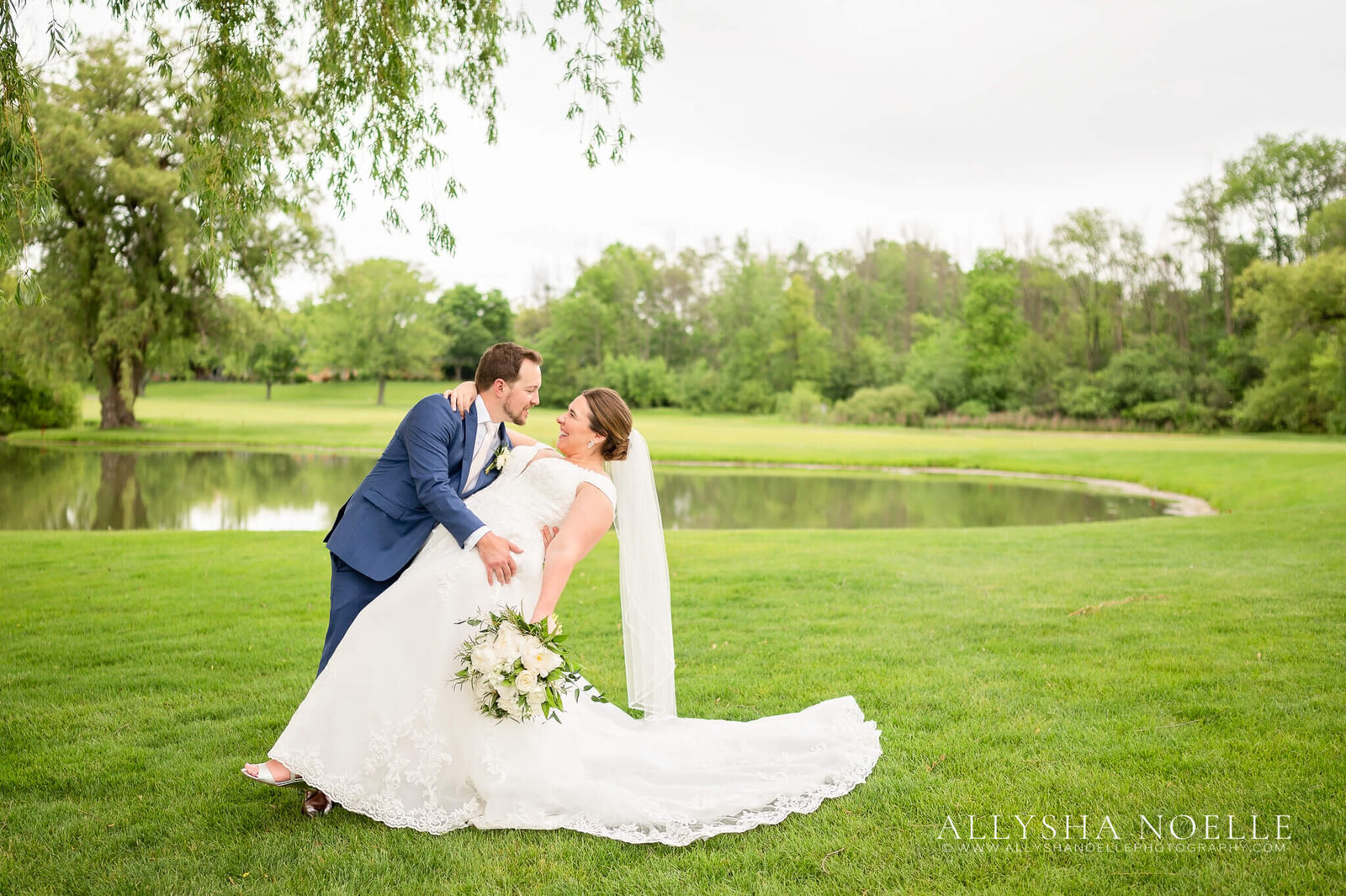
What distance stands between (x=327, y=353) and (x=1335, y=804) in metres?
73.3

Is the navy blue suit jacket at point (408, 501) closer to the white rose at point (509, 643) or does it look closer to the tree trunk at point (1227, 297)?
the white rose at point (509, 643)

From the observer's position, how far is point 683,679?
6.08m

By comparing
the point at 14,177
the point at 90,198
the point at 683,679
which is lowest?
the point at 683,679

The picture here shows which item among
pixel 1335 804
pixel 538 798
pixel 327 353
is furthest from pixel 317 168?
pixel 327 353

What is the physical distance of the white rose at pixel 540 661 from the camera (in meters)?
3.77

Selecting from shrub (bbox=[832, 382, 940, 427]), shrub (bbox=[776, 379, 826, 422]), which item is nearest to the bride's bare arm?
shrub (bbox=[832, 382, 940, 427])

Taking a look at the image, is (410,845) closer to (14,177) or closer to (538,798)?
(538,798)

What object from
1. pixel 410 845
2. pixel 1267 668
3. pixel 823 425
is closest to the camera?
pixel 410 845

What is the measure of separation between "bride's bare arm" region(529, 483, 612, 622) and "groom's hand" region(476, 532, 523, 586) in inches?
8.7

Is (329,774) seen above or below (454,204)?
below

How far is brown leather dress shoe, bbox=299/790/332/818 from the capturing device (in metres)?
4.00

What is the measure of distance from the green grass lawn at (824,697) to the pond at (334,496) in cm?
554

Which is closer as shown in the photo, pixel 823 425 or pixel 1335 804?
pixel 1335 804

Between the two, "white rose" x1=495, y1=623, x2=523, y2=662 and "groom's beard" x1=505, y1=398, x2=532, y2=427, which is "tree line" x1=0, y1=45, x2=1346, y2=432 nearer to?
"groom's beard" x1=505, y1=398, x2=532, y2=427
